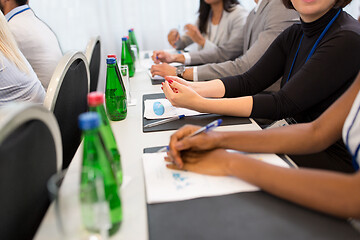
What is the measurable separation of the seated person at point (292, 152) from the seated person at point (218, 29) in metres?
1.22

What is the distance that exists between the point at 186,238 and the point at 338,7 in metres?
0.98

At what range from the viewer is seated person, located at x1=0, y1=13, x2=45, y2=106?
1.20 m

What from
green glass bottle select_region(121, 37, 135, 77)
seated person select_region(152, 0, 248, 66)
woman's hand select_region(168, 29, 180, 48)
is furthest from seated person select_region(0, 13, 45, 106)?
woman's hand select_region(168, 29, 180, 48)

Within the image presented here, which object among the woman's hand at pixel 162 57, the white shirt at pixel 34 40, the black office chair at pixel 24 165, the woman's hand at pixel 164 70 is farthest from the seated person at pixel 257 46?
the black office chair at pixel 24 165

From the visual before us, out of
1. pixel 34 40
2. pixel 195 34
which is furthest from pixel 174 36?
pixel 34 40

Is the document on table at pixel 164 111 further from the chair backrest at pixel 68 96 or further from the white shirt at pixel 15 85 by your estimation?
the white shirt at pixel 15 85

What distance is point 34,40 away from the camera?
1691 mm

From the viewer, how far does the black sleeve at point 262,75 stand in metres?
1.30

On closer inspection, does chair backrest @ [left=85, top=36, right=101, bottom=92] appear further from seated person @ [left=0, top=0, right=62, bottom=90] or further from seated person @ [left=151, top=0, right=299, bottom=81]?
seated person @ [left=151, top=0, right=299, bottom=81]

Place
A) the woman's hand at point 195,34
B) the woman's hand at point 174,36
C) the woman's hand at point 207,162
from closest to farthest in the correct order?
the woman's hand at point 207,162
the woman's hand at point 195,34
the woman's hand at point 174,36

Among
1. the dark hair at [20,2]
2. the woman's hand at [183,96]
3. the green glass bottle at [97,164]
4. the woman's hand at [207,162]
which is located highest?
the dark hair at [20,2]

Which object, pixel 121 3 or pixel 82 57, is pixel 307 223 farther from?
pixel 121 3

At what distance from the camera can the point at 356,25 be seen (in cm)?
103

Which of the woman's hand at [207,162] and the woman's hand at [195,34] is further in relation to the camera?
the woman's hand at [195,34]
